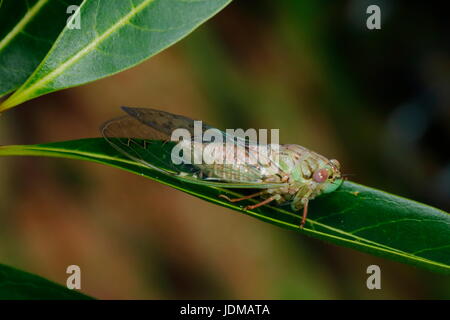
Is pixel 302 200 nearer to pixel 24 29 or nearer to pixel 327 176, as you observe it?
pixel 327 176

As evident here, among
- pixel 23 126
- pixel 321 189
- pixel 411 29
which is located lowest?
pixel 321 189

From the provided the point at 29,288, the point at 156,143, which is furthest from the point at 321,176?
the point at 29,288

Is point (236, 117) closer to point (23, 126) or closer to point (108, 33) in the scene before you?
point (23, 126)

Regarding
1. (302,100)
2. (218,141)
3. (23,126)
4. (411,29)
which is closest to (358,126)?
(302,100)

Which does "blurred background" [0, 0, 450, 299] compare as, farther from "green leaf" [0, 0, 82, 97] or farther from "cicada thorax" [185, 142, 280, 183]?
"green leaf" [0, 0, 82, 97]

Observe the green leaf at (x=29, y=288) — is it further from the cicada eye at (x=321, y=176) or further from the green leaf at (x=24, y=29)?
the cicada eye at (x=321, y=176)

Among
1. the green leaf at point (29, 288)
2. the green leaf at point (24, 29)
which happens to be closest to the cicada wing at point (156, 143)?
the green leaf at point (24, 29)
